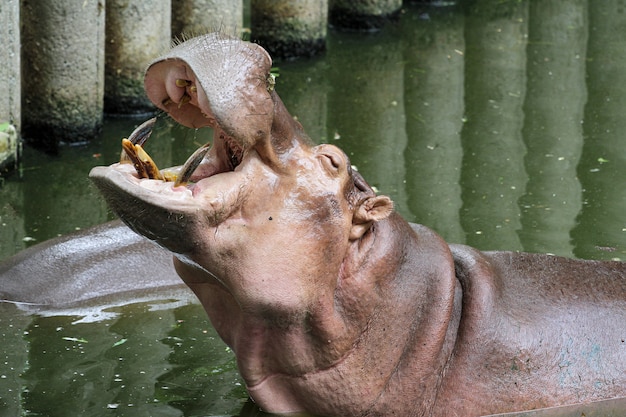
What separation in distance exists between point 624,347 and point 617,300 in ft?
0.47

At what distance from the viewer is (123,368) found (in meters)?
3.89

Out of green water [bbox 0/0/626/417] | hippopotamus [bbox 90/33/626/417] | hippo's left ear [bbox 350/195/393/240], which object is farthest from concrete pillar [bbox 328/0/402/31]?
hippo's left ear [bbox 350/195/393/240]

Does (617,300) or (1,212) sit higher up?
(617,300)

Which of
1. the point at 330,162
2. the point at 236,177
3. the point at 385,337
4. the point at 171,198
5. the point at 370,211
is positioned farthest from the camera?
the point at 385,337

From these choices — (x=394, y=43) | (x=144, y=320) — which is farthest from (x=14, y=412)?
(x=394, y=43)

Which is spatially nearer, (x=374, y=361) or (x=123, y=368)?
(x=374, y=361)

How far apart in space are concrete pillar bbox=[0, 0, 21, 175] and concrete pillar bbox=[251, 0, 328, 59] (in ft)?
8.16

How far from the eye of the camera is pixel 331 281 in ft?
10.0

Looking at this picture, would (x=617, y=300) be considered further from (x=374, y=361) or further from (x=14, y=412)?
(x=14, y=412)

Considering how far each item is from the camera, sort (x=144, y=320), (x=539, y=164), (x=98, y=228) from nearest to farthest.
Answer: (x=144, y=320), (x=98, y=228), (x=539, y=164)

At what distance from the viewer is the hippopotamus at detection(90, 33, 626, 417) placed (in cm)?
276

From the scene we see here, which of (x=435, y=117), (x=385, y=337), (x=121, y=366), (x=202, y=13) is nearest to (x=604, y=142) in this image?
(x=435, y=117)

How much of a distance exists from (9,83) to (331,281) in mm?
3170

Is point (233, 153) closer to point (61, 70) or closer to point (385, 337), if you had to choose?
point (385, 337)
